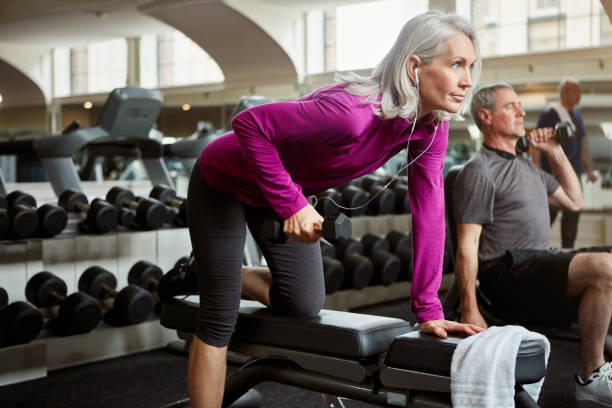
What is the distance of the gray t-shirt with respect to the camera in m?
2.33

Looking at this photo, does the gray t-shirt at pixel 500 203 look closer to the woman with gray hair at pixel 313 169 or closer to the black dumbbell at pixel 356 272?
the woman with gray hair at pixel 313 169

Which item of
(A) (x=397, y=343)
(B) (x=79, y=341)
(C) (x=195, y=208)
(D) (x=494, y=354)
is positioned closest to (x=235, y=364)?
(B) (x=79, y=341)

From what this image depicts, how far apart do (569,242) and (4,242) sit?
3.67 metres

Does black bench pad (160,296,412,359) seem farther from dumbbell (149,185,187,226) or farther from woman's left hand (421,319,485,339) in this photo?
dumbbell (149,185,187,226)

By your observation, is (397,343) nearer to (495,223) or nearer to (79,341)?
(495,223)

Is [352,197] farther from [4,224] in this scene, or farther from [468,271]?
[4,224]

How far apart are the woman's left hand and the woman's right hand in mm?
307

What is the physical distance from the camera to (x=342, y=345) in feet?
→ 4.87

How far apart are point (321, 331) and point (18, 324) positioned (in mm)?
1428

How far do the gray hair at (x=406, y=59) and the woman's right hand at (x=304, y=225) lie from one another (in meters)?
0.25

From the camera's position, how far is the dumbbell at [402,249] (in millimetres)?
4137

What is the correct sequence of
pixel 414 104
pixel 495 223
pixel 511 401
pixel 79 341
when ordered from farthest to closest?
pixel 79 341 < pixel 495 223 < pixel 414 104 < pixel 511 401

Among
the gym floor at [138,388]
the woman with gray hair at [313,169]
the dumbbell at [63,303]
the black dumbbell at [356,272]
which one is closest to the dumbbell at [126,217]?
the dumbbell at [63,303]

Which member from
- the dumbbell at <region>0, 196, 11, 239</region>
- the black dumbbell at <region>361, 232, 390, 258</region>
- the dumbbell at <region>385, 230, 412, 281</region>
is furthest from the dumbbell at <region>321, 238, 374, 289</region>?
the dumbbell at <region>0, 196, 11, 239</region>
